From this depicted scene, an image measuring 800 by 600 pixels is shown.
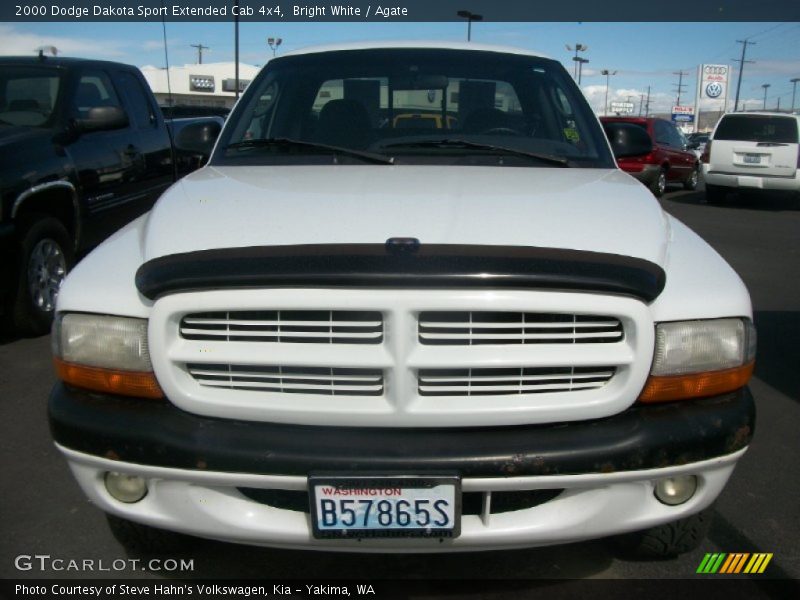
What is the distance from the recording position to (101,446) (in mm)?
2025

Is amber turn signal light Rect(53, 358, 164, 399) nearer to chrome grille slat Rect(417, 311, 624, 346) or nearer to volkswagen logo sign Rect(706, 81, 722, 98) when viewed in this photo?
chrome grille slat Rect(417, 311, 624, 346)

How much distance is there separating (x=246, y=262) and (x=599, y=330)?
939mm

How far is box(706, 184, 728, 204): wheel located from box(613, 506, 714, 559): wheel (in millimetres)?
13247

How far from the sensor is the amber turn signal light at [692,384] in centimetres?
204

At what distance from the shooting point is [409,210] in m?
2.29

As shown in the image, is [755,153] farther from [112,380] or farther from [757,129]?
[112,380]

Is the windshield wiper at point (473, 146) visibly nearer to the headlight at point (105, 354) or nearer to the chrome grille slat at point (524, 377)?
the chrome grille slat at point (524, 377)

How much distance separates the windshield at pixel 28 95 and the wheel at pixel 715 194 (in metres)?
12.3

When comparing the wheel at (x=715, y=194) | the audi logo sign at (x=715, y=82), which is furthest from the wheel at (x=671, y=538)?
the audi logo sign at (x=715, y=82)

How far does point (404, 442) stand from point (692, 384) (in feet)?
2.64

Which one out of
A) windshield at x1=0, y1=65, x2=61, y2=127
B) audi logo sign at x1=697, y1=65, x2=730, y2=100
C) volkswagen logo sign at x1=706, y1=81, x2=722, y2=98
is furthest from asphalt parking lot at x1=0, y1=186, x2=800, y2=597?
volkswagen logo sign at x1=706, y1=81, x2=722, y2=98

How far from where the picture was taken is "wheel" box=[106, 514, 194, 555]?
243 cm

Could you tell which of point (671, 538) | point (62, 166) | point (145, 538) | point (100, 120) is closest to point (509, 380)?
point (671, 538)

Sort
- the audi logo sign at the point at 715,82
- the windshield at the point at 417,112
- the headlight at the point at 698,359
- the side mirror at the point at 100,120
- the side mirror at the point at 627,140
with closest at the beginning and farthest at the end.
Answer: the headlight at the point at 698,359, the windshield at the point at 417,112, the side mirror at the point at 627,140, the side mirror at the point at 100,120, the audi logo sign at the point at 715,82
